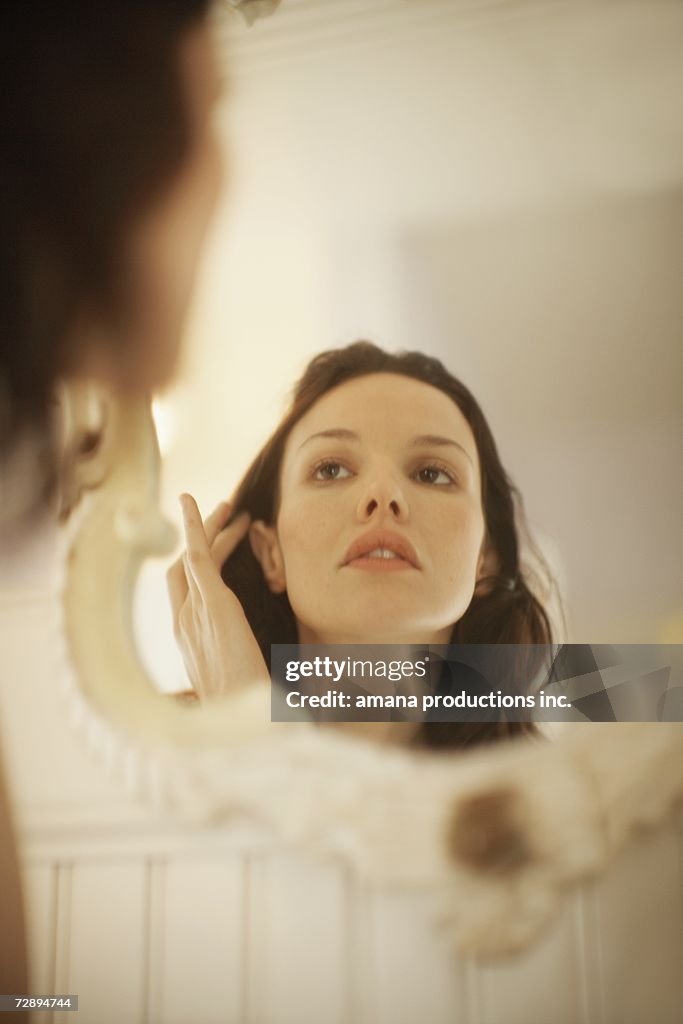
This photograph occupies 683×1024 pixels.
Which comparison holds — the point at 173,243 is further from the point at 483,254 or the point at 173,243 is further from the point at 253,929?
the point at 253,929

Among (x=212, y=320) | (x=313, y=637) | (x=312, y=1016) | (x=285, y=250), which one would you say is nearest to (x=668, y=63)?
(x=285, y=250)

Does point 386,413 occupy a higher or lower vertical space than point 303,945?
higher

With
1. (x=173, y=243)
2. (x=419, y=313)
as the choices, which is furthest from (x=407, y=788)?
(x=173, y=243)

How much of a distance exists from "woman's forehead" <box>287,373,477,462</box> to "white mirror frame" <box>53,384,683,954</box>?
303 millimetres

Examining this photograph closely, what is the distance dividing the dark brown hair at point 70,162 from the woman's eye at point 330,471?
30cm

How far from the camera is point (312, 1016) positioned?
0.96m

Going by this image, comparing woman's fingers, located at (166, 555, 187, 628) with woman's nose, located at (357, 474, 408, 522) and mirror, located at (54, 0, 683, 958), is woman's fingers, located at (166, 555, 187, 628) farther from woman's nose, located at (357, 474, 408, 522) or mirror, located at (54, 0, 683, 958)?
woman's nose, located at (357, 474, 408, 522)

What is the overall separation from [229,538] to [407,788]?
1.11ft

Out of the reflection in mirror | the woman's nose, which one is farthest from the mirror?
the woman's nose

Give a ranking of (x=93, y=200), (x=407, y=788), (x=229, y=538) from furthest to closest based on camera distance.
→ (x=93, y=200) → (x=229, y=538) → (x=407, y=788)

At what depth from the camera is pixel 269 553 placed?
1050 millimetres

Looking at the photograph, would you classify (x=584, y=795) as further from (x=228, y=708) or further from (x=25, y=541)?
(x=25, y=541)

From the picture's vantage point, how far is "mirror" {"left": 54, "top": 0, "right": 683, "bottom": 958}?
1.00 metres

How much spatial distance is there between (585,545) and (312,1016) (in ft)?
1.88
